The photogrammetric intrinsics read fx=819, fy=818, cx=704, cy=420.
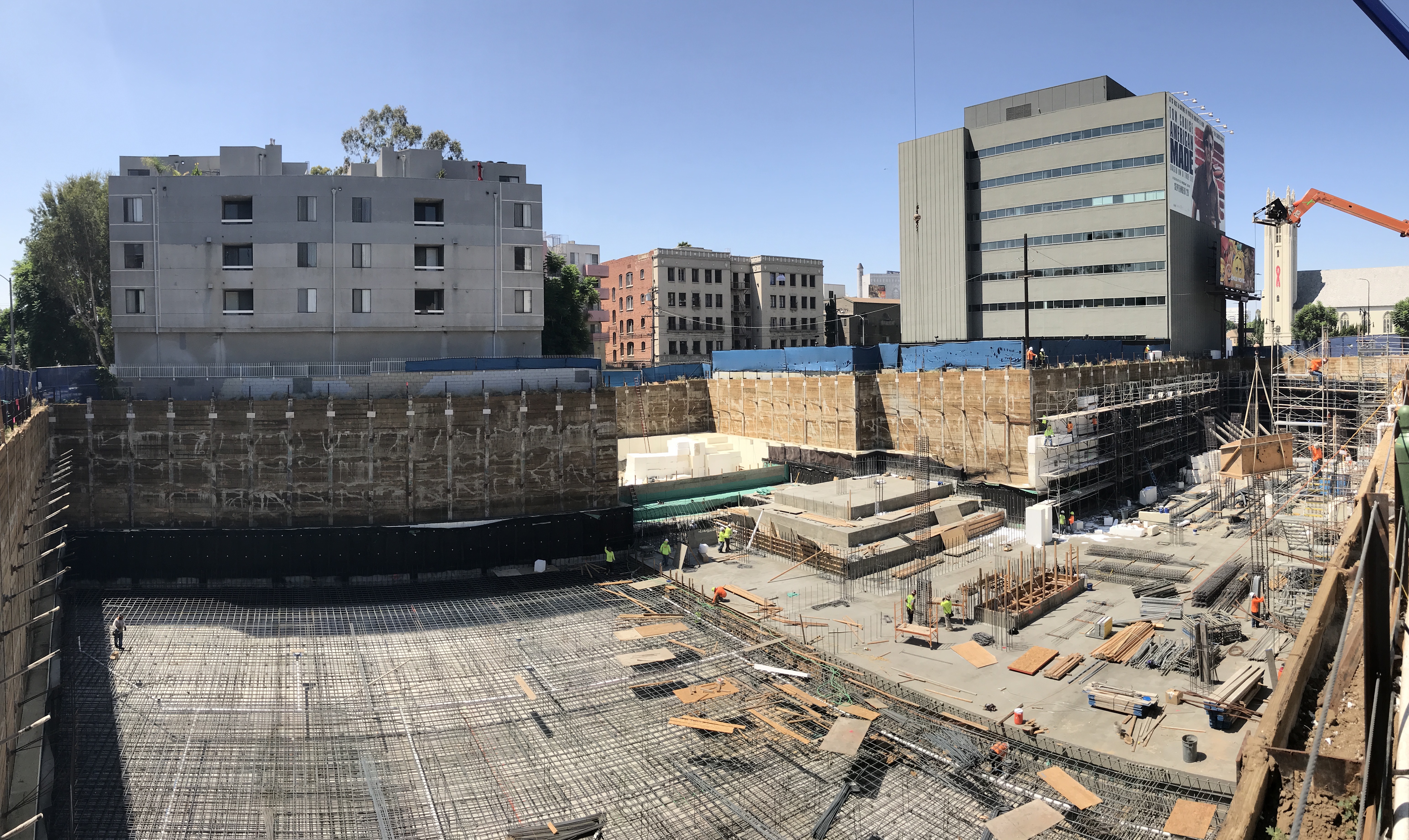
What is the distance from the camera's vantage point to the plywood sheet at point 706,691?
20359 millimetres

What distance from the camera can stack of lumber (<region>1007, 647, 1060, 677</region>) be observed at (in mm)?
22109

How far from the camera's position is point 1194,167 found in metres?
60.2

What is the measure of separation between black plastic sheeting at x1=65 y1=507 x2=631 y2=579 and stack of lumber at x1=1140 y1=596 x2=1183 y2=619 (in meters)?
21.7

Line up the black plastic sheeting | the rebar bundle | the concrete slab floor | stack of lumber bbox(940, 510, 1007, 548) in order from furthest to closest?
stack of lumber bbox(940, 510, 1007, 548) < the black plastic sheeting < the rebar bundle < the concrete slab floor

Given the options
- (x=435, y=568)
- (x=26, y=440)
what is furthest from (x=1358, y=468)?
(x=26, y=440)

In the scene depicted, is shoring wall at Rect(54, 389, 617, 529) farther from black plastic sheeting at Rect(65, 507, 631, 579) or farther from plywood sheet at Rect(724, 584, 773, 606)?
plywood sheet at Rect(724, 584, 773, 606)

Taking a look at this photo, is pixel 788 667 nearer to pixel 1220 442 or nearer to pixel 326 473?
pixel 326 473

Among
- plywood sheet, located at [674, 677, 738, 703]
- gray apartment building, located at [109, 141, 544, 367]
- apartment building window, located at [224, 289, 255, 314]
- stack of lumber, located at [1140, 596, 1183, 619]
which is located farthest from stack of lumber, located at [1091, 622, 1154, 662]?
apartment building window, located at [224, 289, 255, 314]

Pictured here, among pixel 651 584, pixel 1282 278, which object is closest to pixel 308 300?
pixel 651 584

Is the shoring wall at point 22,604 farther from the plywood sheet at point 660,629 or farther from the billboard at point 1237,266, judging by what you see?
the billboard at point 1237,266

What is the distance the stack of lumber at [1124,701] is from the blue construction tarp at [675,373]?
41.2 meters

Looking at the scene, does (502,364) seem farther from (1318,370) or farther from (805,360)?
(1318,370)

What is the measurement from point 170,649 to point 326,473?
374 inches

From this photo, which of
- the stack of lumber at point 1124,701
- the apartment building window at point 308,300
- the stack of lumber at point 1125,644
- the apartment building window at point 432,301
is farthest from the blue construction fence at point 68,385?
the stack of lumber at point 1125,644
